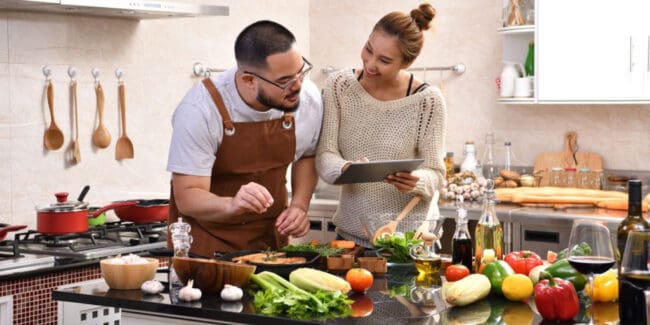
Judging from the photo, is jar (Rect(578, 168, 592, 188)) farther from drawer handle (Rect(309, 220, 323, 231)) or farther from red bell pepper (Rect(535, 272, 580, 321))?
red bell pepper (Rect(535, 272, 580, 321))

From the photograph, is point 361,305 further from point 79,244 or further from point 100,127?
point 100,127

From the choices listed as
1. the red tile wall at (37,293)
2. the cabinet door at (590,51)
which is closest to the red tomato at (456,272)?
the red tile wall at (37,293)

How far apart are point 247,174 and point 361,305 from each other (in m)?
1.00

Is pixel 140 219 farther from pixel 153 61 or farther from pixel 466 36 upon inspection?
pixel 466 36

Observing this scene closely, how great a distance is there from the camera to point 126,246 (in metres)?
4.01

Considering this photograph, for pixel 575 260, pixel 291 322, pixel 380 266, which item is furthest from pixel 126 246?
pixel 575 260

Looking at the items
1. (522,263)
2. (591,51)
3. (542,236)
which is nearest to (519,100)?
(591,51)

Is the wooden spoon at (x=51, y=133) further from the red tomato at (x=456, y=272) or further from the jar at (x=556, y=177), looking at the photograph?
the jar at (x=556, y=177)

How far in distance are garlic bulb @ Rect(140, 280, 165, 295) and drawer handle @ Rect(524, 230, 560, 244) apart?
2.35 meters

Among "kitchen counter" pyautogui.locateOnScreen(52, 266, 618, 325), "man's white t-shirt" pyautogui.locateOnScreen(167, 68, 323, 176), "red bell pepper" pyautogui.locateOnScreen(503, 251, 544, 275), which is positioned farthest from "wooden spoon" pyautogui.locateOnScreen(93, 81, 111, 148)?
"red bell pepper" pyautogui.locateOnScreen(503, 251, 544, 275)

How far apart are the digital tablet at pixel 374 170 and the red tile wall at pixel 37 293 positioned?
1.15m

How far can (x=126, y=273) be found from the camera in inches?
104

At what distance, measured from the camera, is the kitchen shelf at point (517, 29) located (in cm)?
498

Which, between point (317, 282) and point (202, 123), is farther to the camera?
point (202, 123)
